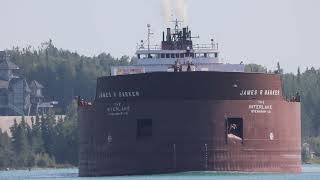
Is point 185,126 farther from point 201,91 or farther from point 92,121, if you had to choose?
point 92,121

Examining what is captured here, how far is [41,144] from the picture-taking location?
162750mm

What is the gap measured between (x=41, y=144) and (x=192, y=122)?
66.3 meters

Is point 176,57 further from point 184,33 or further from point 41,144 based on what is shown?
point 41,144

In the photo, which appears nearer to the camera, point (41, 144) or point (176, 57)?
point (176, 57)

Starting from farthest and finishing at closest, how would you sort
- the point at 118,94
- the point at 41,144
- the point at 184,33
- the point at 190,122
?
the point at 41,144
the point at 184,33
the point at 118,94
the point at 190,122

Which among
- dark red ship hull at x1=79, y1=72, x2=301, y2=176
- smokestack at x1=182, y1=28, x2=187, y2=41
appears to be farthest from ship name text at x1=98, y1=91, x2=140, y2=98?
smokestack at x1=182, y1=28, x2=187, y2=41

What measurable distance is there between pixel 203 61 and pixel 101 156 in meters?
9.03

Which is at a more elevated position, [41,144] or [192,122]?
[41,144]

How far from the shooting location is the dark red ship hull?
9781cm

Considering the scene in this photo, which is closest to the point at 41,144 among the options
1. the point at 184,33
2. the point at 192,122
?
the point at 184,33

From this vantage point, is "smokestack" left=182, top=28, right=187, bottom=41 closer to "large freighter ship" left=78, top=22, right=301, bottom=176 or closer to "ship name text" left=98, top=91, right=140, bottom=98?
"large freighter ship" left=78, top=22, right=301, bottom=176

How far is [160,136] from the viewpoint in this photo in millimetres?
98438

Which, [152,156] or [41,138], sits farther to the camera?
[41,138]

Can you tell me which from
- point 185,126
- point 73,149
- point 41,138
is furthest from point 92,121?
point 41,138
